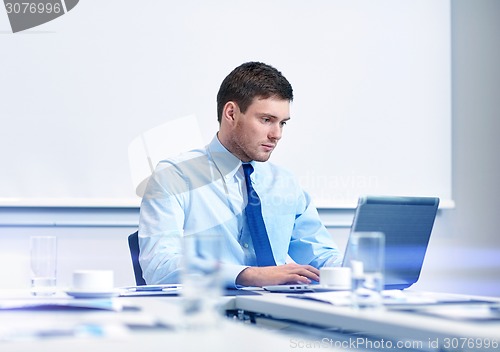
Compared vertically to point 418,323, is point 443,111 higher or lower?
higher

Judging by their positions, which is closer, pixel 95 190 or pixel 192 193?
pixel 192 193

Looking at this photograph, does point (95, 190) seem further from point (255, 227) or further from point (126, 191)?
point (255, 227)

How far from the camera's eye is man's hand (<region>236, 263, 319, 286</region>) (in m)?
2.26

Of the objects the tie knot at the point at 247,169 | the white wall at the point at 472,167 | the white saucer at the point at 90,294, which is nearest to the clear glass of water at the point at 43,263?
the white saucer at the point at 90,294

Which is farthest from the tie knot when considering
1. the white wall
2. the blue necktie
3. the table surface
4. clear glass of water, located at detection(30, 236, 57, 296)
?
the white wall

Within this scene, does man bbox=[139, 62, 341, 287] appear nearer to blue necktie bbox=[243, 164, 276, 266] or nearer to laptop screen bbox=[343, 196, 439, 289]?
blue necktie bbox=[243, 164, 276, 266]

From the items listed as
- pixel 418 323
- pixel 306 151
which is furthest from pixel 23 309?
pixel 306 151

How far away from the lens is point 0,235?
3693 mm

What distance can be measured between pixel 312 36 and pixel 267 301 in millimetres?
2624

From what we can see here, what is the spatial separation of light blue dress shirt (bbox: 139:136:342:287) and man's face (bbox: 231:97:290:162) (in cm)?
7

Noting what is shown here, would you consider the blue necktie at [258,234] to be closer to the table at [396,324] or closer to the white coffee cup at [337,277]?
the white coffee cup at [337,277]

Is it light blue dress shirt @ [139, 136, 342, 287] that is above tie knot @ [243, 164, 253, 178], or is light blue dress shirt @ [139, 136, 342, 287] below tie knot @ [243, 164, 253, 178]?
below

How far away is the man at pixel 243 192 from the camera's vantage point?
271 centimetres

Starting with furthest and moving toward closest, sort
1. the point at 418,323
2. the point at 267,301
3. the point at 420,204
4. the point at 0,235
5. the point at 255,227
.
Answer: the point at 0,235 → the point at 255,227 → the point at 420,204 → the point at 267,301 → the point at 418,323
